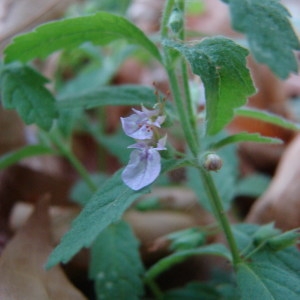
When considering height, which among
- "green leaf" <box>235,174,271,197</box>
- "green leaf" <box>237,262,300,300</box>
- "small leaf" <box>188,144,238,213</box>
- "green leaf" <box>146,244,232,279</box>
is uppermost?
"green leaf" <box>237,262,300,300</box>

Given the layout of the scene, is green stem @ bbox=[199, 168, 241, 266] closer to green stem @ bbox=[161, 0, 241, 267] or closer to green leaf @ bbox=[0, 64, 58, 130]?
green stem @ bbox=[161, 0, 241, 267]

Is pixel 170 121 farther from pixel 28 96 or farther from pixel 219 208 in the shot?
pixel 28 96

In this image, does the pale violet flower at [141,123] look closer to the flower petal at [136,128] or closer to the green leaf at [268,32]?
the flower petal at [136,128]

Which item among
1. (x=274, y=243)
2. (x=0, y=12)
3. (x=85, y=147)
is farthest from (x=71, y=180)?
(x=274, y=243)

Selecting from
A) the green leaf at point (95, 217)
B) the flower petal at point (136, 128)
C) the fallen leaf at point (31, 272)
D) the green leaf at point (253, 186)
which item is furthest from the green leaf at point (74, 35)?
the green leaf at point (253, 186)

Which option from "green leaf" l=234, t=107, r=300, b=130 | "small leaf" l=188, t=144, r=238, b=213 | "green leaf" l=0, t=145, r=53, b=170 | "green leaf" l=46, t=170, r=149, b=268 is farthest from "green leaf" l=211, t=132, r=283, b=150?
"green leaf" l=0, t=145, r=53, b=170

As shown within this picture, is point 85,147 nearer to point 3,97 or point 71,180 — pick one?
point 71,180
